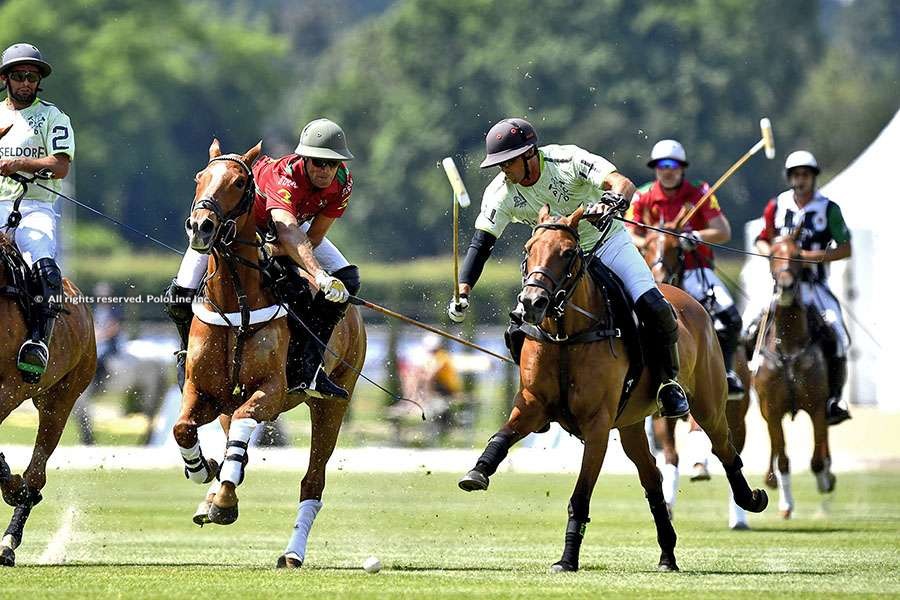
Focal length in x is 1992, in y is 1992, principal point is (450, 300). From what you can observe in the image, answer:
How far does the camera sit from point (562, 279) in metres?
10.6

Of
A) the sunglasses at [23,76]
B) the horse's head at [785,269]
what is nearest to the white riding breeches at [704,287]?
the horse's head at [785,269]

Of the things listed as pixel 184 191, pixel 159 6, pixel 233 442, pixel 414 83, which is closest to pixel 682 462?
pixel 233 442

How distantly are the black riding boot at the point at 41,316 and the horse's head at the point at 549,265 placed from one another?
2762mm

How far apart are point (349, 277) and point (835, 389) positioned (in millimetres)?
6157

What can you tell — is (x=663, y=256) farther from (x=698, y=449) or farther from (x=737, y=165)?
(x=698, y=449)

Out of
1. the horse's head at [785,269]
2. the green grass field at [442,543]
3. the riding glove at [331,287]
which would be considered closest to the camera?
the green grass field at [442,543]

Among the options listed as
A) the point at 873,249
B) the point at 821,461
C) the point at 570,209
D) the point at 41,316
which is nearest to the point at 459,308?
the point at 570,209

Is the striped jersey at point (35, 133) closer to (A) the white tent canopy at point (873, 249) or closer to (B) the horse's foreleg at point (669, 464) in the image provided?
(B) the horse's foreleg at point (669, 464)

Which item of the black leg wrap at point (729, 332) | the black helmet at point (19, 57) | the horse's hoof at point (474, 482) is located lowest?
the horse's hoof at point (474, 482)

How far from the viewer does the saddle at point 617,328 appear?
1109 centimetres

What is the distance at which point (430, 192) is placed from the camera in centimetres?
4997

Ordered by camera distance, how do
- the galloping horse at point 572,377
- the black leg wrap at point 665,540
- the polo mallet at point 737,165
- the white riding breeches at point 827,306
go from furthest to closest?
the white riding breeches at point 827,306, the polo mallet at point 737,165, the black leg wrap at point 665,540, the galloping horse at point 572,377

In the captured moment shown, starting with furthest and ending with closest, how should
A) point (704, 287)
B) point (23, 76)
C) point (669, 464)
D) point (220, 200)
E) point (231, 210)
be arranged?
point (704, 287), point (669, 464), point (23, 76), point (231, 210), point (220, 200)

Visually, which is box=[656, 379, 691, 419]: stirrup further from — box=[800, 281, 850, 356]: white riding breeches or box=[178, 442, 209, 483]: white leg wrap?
box=[800, 281, 850, 356]: white riding breeches
